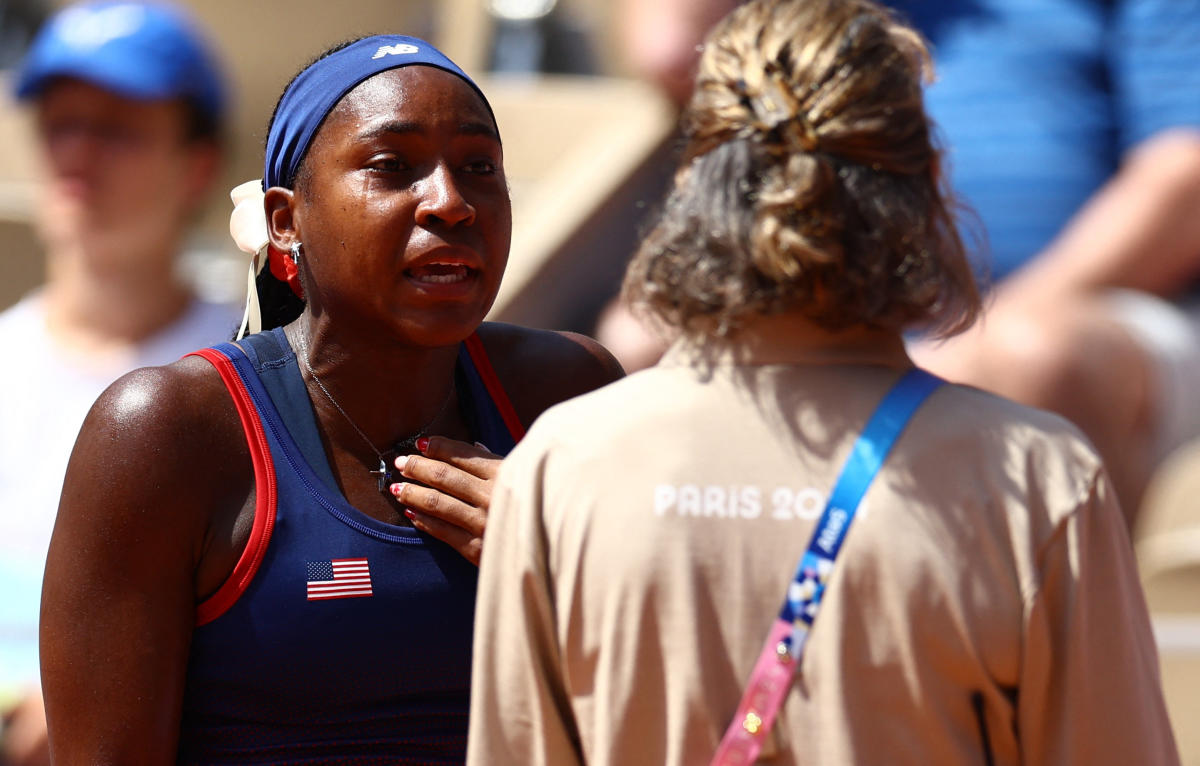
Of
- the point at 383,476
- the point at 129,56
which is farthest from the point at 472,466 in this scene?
the point at 129,56

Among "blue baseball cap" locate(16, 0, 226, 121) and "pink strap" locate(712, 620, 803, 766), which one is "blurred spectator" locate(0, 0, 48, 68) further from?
"pink strap" locate(712, 620, 803, 766)

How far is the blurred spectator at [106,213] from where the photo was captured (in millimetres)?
3797

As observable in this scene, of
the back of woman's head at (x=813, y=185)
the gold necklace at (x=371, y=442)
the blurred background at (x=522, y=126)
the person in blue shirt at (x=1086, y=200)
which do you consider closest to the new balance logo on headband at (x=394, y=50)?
the gold necklace at (x=371, y=442)

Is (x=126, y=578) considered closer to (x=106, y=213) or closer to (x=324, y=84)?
(x=324, y=84)

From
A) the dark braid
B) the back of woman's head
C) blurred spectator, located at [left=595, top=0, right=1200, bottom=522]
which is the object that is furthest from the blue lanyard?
blurred spectator, located at [left=595, top=0, right=1200, bottom=522]

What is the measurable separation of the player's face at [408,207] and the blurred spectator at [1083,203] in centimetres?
175

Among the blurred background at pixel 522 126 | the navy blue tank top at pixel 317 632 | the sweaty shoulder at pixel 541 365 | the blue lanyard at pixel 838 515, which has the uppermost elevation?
the blue lanyard at pixel 838 515

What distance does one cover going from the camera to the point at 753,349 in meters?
1.62

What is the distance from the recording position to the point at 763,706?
1.52 metres

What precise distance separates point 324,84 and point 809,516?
0.90 metres

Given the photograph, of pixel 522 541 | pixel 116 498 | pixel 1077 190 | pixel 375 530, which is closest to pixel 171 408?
pixel 116 498

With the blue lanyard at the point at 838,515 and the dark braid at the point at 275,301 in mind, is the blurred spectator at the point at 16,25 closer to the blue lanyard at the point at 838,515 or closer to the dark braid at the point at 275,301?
the dark braid at the point at 275,301

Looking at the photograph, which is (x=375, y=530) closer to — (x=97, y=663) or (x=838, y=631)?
(x=97, y=663)

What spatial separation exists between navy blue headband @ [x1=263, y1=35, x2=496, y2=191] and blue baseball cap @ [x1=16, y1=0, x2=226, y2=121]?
1.92 metres
